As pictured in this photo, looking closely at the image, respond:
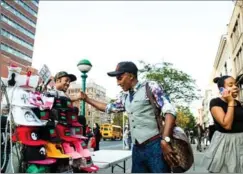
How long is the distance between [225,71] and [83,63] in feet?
119

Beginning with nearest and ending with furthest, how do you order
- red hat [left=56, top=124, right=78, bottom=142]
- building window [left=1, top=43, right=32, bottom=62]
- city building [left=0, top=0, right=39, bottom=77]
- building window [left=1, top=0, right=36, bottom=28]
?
red hat [left=56, top=124, right=78, bottom=142] < building window [left=1, top=43, right=32, bottom=62] < city building [left=0, top=0, right=39, bottom=77] < building window [left=1, top=0, right=36, bottom=28]

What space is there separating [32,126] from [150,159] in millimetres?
1257

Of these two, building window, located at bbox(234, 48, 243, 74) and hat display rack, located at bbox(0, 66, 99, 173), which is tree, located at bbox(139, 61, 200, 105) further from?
hat display rack, located at bbox(0, 66, 99, 173)

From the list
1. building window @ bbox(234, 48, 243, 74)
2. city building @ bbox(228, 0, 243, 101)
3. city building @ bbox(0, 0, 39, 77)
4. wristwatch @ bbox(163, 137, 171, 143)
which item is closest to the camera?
wristwatch @ bbox(163, 137, 171, 143)

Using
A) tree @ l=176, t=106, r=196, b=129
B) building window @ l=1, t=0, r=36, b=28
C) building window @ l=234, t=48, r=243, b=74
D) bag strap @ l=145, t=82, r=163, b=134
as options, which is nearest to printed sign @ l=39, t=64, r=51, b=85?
bag strap @ l=145, t=82, r=163, b=134

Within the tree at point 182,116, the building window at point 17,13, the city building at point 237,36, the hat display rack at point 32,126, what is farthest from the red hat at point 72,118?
the building window at point 17,13

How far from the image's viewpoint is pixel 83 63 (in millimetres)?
6047

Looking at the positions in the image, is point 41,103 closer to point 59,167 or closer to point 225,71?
point 59,167

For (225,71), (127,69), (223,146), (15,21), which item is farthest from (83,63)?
(15,21)

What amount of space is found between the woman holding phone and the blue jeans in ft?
1.35

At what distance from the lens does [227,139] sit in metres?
2.44

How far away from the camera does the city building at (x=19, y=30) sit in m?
58.3

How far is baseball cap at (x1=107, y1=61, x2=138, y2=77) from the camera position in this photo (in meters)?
2.48

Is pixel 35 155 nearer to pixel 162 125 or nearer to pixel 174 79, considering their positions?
pixel 162 125
